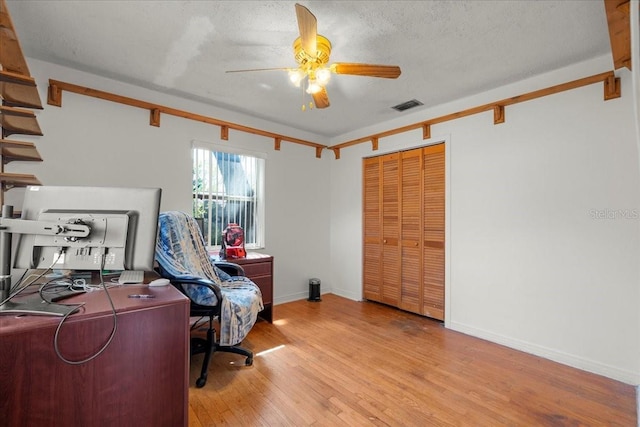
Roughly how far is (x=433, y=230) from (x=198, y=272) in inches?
101

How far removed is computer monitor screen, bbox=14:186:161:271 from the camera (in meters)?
1.16

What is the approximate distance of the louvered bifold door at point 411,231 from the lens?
3.48 m

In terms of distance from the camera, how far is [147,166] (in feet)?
9.49

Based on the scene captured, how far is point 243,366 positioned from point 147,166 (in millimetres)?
2143

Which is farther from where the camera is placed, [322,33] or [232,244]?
[232,244]

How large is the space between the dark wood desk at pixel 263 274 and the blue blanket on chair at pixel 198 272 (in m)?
0.53

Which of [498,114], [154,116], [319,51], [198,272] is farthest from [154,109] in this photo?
[498,114]

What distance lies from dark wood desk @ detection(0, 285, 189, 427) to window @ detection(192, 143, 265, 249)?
209 centimetres

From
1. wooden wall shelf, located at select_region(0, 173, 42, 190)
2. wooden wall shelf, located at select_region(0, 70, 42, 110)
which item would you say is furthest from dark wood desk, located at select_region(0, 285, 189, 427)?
wooden wall shelf, located at select_region(0, 70, 42, 110)

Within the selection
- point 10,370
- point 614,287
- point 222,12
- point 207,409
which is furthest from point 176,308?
point 614,287

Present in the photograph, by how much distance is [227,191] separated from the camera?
3590 millimetres

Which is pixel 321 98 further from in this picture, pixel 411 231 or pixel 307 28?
pixel 411 231

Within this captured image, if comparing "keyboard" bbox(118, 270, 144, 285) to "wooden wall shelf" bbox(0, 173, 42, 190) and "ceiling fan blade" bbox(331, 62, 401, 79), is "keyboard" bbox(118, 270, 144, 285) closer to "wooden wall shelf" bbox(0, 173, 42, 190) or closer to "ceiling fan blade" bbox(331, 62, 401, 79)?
"wooden wall shelf" bbox(0, 173, 42, 190)

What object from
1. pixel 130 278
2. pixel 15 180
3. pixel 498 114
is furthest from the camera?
pixel 498 114
